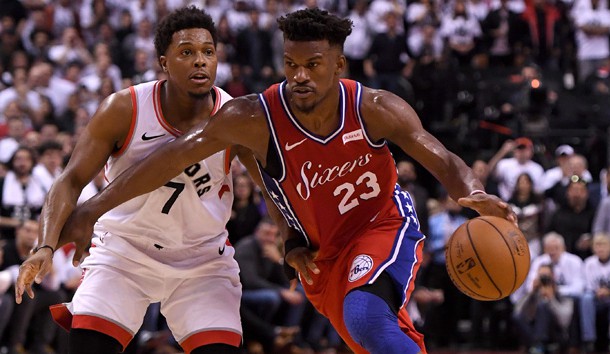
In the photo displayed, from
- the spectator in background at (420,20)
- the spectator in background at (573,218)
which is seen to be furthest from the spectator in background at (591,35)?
the spectator in background at (573,218)

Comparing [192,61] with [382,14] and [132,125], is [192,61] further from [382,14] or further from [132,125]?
[382,14]

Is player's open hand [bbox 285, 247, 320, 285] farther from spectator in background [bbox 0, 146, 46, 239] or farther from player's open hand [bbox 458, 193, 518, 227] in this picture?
spectator in background [bbox 0, 146, 46, 239]

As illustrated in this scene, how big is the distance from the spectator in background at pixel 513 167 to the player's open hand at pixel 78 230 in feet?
27.8

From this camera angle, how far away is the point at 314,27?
493cm

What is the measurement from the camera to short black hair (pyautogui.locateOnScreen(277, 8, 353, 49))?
493 centimetres

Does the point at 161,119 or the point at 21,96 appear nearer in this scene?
the point at 161,119

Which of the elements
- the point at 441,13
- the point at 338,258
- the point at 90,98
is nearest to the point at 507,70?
the point at 441,13

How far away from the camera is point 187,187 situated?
5.27 metres

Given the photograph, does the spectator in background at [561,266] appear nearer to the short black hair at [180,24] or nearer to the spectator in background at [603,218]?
the spectator in background at [603,218]

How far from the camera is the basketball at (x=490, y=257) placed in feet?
15.3

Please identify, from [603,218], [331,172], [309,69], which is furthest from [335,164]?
[603,218]

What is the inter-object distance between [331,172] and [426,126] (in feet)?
34.3

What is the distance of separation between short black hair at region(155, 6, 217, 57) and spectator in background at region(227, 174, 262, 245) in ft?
19.5

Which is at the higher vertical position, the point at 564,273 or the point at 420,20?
the point at 420,20
